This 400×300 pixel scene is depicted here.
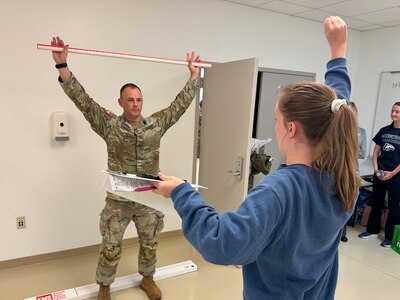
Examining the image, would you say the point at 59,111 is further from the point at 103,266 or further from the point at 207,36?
the point at 207,36

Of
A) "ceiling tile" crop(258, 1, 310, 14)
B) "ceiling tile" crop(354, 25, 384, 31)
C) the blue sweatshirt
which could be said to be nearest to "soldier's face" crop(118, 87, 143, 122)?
the blue sweatshirt

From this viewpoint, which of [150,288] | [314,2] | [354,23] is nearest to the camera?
[150,288]

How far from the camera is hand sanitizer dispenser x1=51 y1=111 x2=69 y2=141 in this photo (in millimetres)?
2705

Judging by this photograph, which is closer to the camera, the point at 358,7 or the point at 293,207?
the point at 293,207

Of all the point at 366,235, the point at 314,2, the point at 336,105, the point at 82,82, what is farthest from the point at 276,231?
the point at 366,235

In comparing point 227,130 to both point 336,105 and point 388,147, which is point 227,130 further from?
point 336,105

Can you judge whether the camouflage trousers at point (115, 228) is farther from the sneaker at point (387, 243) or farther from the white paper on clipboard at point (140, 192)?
the sneaker at point (387, 243)

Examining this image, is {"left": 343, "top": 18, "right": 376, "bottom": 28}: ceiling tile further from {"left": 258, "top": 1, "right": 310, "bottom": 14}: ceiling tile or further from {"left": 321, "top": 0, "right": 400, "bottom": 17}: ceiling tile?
{"left": 258, "top": 1, "right": 310, "bottom": 14}: ceiling tile

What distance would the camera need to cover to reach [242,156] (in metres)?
2.89

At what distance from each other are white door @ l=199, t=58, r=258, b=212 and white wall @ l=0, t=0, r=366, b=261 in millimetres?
209

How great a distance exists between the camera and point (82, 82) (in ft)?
9.30

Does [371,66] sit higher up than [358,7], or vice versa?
[358,7]

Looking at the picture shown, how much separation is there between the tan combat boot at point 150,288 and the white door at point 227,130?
1.01 meters

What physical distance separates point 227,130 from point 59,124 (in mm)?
1540
